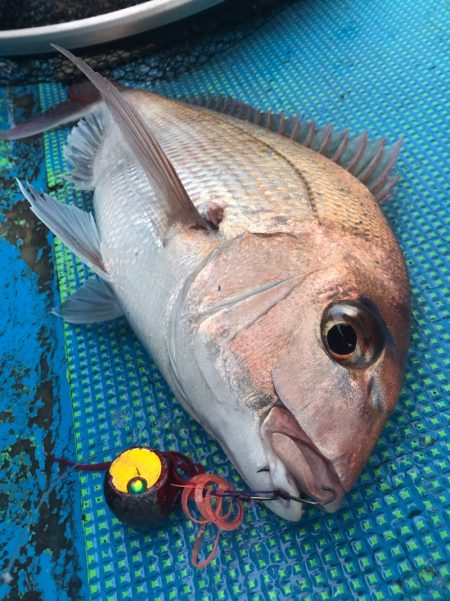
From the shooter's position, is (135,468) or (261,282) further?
(135,468)

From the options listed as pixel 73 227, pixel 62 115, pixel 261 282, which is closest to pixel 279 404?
pixel 261 282

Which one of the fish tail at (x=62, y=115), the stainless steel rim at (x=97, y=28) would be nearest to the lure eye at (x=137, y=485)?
the fish tail at (x=62, y=115)

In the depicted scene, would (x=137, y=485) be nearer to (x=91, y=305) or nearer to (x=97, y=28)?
(x=91, y=305)

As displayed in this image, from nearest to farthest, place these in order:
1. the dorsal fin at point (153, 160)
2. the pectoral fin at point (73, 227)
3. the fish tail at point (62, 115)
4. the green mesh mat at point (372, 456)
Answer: the green mesh mat at point (372, 456), the dorsal fin at point (153, 160), the pectoral fin at point (73, 227), the fish tail at point (62, 115)

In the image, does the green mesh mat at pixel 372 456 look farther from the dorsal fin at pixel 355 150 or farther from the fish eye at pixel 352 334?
the fish eye at pixel 352 334

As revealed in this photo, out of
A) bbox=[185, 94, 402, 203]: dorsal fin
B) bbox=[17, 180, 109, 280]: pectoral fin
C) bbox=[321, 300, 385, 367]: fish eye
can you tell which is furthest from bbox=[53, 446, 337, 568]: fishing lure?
bbox=[185, 94, 402, 203]: dorsal fin

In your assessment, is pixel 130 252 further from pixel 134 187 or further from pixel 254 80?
pixel 254 80
